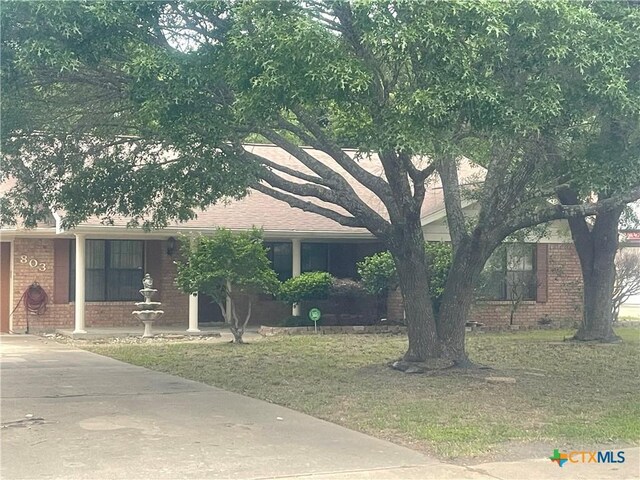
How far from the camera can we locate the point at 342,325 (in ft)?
71.6

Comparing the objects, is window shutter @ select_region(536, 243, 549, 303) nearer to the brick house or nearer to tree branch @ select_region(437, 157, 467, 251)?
the brick house

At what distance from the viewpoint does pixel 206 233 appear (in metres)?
20.1

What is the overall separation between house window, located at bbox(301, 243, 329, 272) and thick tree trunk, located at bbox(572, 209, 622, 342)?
7.48 metres

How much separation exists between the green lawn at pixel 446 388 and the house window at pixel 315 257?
206 inches

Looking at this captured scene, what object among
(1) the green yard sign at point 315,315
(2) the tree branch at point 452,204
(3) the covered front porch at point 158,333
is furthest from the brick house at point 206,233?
(2) the tree branch at point 452,204

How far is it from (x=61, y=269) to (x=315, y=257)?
265 inches

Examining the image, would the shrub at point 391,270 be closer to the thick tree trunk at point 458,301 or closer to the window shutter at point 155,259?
the window shutter at point 155,259

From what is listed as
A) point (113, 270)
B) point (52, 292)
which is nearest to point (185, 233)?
point (113, 270)

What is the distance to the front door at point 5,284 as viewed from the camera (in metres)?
20.4

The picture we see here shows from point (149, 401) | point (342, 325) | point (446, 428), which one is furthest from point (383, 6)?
point (342, 325)

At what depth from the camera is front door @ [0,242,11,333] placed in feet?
66.8

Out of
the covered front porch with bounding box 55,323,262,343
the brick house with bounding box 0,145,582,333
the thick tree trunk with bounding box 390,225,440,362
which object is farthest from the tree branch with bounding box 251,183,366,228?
the covered front porch with bounding box 55,323,262,343

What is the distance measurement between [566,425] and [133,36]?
6254 mm

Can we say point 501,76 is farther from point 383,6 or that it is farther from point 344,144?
point 344,144
